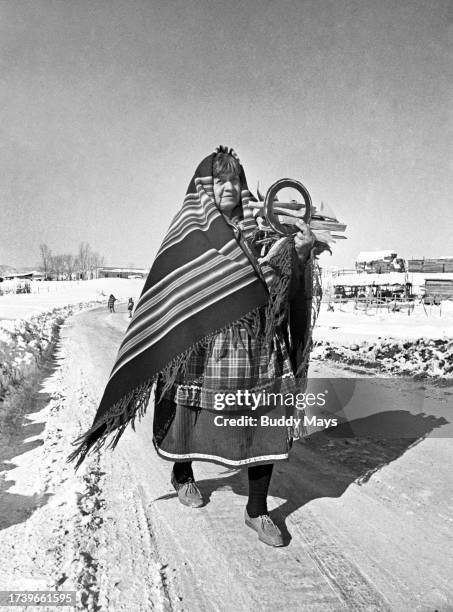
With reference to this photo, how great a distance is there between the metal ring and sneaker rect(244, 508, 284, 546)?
66.1 inches

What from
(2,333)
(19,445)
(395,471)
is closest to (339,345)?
(395,471)

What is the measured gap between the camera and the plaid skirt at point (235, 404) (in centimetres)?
248

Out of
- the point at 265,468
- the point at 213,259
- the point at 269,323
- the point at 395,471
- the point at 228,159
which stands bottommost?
the point at 395,471

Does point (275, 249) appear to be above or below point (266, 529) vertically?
above

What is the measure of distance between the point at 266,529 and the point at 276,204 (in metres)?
1.89

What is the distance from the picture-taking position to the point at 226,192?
2615 millimetres

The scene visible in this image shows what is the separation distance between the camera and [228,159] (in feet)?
8.64

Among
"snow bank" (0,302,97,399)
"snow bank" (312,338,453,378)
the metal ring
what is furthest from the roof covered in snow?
the metal ring

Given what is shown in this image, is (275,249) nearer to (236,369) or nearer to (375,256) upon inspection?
(236,369)

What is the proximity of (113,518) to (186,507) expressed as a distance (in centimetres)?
47

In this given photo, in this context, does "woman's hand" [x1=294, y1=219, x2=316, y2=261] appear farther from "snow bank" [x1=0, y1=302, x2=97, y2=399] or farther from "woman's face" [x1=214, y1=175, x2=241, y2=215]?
"snow bank" [x1=0, y1=302, x2=97, y2=399]

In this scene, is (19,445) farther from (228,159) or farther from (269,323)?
(228,159)

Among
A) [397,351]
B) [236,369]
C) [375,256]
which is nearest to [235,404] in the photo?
[236,369]

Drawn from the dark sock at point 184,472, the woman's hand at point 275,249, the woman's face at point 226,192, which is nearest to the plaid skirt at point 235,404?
the dark sock at point 184,472
